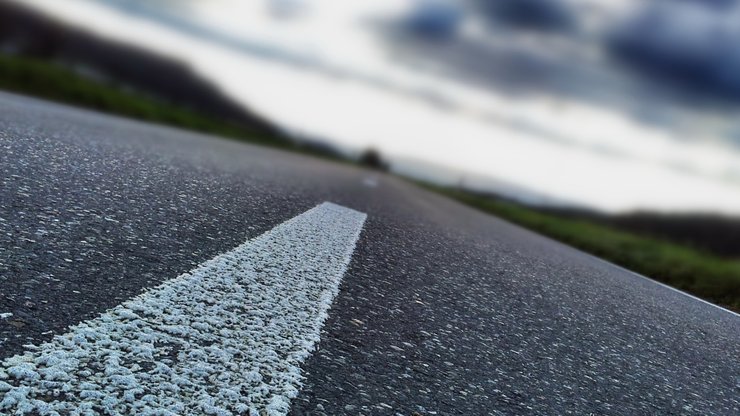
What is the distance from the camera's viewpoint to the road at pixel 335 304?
5.86 ft

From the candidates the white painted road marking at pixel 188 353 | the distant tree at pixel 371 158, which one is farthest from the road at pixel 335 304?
the distant tree at pixel 371 158

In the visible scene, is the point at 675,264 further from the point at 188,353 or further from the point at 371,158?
the point at 371,158

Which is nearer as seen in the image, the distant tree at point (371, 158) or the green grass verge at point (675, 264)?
the green grass verge at point (675, 264)

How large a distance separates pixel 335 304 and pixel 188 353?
98cm

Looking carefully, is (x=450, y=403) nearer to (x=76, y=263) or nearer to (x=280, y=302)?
(x=280, y=302)

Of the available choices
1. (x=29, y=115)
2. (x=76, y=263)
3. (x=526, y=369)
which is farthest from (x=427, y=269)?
(x=29, y=115)

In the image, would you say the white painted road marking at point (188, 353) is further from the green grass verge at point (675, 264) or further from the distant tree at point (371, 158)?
the distant tree at point (371, 158)

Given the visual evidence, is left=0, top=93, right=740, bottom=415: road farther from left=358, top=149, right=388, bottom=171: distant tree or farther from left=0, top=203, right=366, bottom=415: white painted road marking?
left=358, top=149, right=388, bottom=171: distant tree

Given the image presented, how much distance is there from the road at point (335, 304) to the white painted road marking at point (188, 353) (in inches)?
0.5

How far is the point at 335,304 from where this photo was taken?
2555mm

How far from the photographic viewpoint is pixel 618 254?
10859mm

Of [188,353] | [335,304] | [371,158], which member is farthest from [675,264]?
[371,158]

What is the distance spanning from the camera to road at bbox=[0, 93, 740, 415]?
1.79 m

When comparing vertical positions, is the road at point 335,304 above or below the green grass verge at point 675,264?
below
